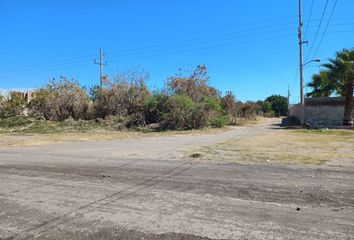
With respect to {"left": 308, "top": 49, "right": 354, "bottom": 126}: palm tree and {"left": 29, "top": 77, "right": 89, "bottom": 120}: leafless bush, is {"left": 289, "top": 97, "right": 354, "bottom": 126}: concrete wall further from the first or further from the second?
{"left": 29, "top": 77, "right": 89, "bottom": 120}: leafless bush

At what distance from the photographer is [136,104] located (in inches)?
1410

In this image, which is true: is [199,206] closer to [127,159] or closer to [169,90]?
[127,159]

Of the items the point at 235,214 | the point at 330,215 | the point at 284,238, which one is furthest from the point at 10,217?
the point at 330,215

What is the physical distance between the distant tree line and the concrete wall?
26.0 feet

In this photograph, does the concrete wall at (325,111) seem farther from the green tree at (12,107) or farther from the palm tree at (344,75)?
the green tree at (12,107)

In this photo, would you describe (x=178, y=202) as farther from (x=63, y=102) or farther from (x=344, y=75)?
(x=63, y=102)

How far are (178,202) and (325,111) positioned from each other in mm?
30109

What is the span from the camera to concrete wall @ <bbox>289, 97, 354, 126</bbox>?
32.7m

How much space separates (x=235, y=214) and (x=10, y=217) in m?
3.55

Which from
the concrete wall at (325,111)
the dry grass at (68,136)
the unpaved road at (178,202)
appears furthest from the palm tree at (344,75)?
the unpaved road at (178,202)

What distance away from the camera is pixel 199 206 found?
20.4 feet

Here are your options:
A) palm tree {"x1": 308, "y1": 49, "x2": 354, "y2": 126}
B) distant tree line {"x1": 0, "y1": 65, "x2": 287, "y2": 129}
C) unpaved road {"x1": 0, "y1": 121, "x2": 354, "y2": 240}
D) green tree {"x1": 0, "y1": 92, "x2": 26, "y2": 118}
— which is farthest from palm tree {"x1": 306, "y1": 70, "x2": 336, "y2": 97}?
green tree {"x1": 0, "y1": 92, "x2": 26, "y2": 118}

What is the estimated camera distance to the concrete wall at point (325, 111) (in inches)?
1288

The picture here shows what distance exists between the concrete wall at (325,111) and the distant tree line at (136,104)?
792 centimetres
